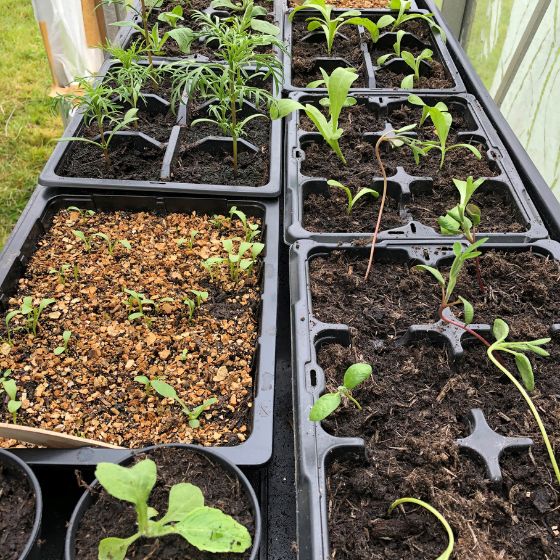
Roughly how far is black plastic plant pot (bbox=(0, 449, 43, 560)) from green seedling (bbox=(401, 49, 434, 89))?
1.46m

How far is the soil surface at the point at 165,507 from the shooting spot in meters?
0.69

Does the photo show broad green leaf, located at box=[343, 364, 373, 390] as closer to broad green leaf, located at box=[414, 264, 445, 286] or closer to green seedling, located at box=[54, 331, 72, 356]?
broad green leaf, located at box=[414, 264, 445, 286]

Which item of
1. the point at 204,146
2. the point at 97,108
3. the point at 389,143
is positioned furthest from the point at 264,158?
the point at 97,108

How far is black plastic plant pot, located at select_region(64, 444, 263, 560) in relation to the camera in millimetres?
681

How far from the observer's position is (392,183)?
52.9 inches

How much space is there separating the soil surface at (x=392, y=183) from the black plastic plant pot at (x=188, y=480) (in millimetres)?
621

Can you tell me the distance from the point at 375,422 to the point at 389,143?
0.88 meters

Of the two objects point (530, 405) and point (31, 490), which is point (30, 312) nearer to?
point (31, 490)

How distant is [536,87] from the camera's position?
5.81ft

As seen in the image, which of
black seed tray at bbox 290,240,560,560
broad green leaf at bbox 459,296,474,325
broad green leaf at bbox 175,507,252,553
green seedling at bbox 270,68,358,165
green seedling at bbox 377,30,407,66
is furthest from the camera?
green seedling at bbox 377,30,407,66

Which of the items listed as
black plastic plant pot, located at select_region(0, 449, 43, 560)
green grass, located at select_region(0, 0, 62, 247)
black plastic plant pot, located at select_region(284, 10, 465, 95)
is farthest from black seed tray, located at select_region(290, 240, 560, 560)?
green grass, located at select_region(0, 0, 62, 247)

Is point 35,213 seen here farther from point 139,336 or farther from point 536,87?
point 536,87

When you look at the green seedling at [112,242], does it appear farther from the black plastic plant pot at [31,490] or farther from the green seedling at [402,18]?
the green seedling at [402,18]

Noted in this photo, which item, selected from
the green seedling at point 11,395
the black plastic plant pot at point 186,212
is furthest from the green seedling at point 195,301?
the green seedling at point 11,395
